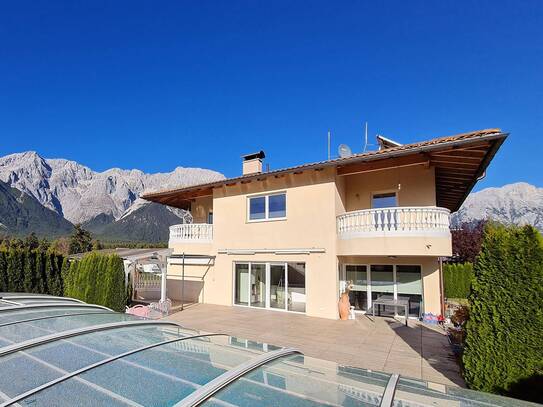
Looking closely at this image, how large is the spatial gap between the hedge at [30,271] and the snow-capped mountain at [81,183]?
403ft

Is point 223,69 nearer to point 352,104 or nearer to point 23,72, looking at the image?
point 352,104

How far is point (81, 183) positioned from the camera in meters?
166

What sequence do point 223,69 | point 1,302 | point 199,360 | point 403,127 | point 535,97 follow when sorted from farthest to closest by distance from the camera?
point 403,127 → point 223,69 → point 535,97 → point 1,302 → point 199,360

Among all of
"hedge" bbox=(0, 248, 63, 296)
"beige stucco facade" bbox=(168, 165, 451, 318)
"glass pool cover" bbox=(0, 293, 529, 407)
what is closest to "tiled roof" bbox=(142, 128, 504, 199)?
"beige stucco facade" bbox=(168, 165, 451, 318)

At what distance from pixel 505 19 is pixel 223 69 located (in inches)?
721

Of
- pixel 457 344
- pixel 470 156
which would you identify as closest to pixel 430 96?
pixel 470 156

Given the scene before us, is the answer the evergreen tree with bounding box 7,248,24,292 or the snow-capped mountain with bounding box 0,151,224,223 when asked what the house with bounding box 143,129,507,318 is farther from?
the snow-capped mountain with bounding box 0,151,224,223

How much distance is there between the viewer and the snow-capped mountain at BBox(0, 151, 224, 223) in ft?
467

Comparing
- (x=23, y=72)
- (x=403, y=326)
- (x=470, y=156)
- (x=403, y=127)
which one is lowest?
(x=403, y=326)

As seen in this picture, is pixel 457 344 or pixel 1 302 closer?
pixel 1 302

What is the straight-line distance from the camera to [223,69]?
25.7 meters

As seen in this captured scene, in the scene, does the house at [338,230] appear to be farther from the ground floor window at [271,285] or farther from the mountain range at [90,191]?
the mountain range at [90,191]

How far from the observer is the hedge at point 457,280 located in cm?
2284

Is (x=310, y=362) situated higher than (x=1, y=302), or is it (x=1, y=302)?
(x=1, y=302)
